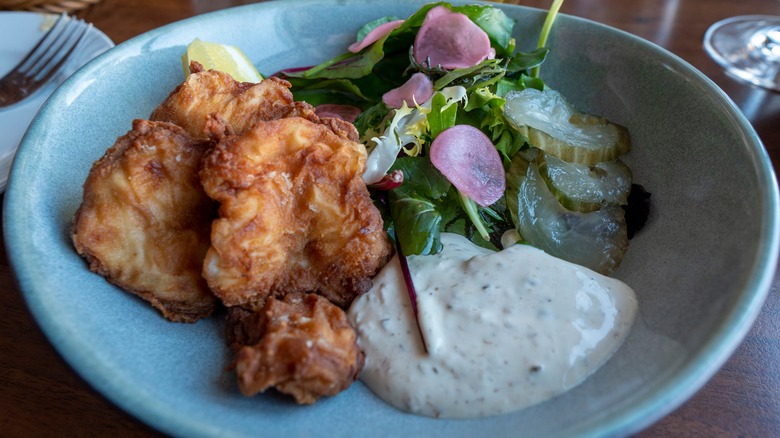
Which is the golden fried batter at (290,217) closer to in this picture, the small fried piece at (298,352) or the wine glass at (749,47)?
the small fried piece at (298,352)

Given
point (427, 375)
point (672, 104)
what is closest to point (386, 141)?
point (427, 375)

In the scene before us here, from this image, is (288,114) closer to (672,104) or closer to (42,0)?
(672,104)

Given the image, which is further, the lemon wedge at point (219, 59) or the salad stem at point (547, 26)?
the salad stem at point (547, 26)

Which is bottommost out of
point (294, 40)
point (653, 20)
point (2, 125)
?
point (653, 20)

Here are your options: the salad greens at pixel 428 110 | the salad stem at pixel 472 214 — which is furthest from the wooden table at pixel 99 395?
the salad stem at pixel 472 214

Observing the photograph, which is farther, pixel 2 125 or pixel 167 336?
pixel 2 125

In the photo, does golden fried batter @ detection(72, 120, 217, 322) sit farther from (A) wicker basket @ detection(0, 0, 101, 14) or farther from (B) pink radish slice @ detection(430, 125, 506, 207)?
(A) wicker basket @ detection(0, 0, 101, 14)

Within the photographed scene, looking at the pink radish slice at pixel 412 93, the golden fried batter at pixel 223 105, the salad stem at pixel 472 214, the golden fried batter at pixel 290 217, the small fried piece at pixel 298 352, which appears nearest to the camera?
the small fried piece at pixel 298 352

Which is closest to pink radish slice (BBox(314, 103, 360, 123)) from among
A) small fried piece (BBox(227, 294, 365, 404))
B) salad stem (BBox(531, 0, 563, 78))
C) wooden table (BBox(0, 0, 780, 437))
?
salad stem (BBox(531, 0, 563, 78))
